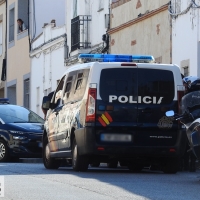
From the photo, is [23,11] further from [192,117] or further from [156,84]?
[192,117]

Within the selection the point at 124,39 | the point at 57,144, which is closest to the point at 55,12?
the point at 124,39

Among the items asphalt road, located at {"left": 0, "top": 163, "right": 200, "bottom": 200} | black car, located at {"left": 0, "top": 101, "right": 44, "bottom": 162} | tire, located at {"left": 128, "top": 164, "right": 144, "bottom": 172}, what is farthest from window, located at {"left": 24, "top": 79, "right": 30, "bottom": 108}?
asphalt road, located at {"left": 0, "top": 163, "right": 200, "bottom": 200}

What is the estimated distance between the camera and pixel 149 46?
95.4 ft

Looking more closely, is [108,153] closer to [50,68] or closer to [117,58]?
[117,58]

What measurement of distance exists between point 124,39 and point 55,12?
1101 cm

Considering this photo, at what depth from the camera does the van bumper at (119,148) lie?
57.4 feet

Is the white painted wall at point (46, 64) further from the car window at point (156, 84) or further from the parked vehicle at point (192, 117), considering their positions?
the parked vehicle at point (192, 117)

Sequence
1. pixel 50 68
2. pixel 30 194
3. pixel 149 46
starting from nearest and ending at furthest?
pixel 30 194 < pixel 149 46 < pixel 50 68

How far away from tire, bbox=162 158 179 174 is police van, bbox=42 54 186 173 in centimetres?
2

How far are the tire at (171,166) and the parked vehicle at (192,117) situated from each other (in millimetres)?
1969

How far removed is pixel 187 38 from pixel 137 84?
8.79 metres

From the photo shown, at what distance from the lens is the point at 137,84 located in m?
17.7

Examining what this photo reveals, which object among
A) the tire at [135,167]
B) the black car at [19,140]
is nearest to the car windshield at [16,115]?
the black car at [19,140]

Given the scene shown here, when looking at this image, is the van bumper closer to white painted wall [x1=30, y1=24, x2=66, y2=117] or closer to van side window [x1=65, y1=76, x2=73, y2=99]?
van side window [x1=65, y1=76, x2=73, y2=99]
